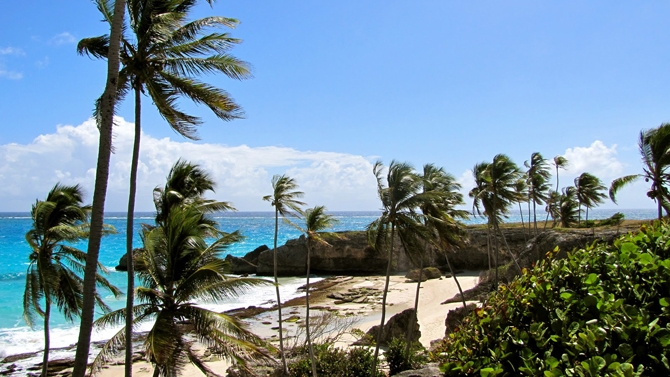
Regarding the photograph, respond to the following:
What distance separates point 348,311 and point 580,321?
92.5ft

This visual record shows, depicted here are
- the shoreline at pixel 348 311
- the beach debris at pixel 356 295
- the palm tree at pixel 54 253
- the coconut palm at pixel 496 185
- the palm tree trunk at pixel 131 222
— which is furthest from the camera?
the beach debris at pixel 356 295

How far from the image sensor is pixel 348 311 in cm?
3003

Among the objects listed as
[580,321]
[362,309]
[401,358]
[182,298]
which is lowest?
[362,309]

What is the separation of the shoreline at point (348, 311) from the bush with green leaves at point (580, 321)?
53.7 ft

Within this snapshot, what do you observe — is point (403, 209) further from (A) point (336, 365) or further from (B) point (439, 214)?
(A) point (336, 365)

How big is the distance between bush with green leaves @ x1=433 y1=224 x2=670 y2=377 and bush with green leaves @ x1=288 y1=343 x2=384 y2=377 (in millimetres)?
11822

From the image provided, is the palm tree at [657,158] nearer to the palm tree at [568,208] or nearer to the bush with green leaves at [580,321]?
the bush with green leaves at [580,321]

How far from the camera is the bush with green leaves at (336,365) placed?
14527mm

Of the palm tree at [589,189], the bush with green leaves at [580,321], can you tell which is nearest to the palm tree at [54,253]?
the bush with green leaves at [580,321]

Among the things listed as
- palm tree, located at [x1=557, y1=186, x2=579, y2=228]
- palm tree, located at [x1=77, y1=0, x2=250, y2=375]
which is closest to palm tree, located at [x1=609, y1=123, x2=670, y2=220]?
palm tree, located at [x1=77, y1=0, x2=250, y2=375]

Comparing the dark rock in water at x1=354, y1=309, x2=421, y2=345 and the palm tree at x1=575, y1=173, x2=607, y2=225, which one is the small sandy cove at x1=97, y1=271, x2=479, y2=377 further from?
the palm tree at x1=575, y1=173, x2=607, y2=225

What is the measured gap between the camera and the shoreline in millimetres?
19109

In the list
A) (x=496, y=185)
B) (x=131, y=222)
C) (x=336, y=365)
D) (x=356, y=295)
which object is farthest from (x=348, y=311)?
(x=131, y=222)

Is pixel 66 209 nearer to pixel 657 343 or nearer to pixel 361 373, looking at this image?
pixel 361 373
